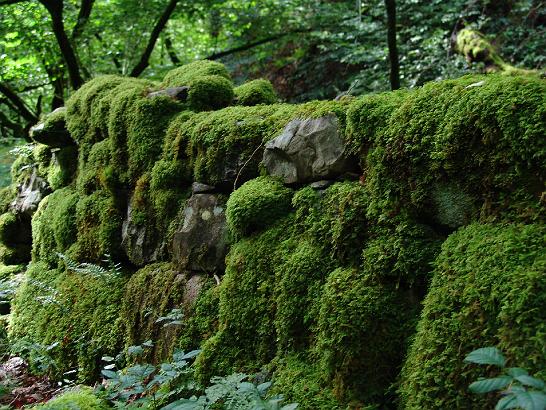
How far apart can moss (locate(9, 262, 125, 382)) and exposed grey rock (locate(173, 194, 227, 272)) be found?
967 mm

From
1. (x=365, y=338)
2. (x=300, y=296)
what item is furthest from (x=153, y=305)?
(x=365, y=338)

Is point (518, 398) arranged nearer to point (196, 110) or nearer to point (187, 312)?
point (187, 312)

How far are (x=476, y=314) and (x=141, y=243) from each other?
324 centimetres

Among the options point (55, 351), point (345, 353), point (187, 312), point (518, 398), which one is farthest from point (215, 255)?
point (518, 398)

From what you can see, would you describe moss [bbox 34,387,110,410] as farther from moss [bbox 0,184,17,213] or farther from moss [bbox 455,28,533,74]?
moss [bbox 455,28,533,74]

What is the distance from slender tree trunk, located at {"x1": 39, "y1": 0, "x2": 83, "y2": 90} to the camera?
8172mm

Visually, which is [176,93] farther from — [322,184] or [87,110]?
[322,184]

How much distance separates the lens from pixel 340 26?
10250 mm

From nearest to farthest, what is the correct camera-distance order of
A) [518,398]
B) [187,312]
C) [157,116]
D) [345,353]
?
1. [518,398]
2. [345,353]
3. [187,312]
4. [157,116]

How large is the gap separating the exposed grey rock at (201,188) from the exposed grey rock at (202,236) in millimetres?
34

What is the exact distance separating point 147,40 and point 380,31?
15.6ft

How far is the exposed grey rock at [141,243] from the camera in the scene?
451 cm

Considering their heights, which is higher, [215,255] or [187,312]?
[215,255]

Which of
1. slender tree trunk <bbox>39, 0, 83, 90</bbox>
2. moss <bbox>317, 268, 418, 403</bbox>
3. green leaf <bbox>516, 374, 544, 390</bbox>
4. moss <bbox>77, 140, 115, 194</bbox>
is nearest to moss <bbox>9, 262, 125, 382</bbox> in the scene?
moss <bbox>77, 140, 115, 194</bbox>
